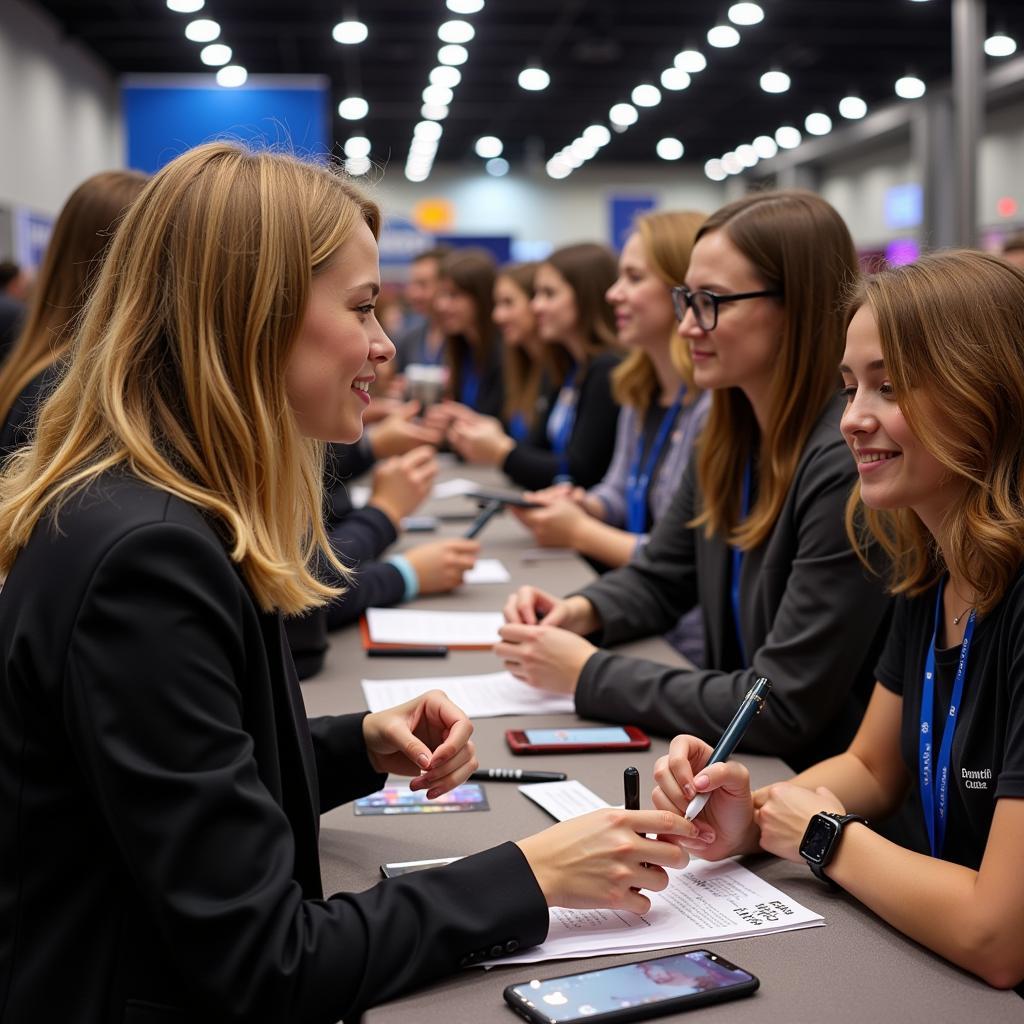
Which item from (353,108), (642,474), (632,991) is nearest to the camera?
(632,991)

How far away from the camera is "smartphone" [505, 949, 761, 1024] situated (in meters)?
1.10

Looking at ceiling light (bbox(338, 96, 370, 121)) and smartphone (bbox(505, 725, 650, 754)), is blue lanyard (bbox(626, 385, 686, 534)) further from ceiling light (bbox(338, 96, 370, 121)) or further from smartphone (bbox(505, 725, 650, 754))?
ceiling light (bbox(338, 96, 370, 121))

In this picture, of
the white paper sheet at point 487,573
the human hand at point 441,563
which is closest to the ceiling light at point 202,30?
the white paper sheet at point 487,573

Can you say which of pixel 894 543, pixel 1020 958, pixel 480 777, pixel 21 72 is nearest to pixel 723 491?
pixel 894 543

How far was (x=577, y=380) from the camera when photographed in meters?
4.92

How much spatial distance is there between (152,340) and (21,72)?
33.8 feet

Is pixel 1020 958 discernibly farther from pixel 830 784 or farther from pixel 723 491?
pixel 723 491

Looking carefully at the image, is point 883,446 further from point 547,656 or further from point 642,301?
point 642,301

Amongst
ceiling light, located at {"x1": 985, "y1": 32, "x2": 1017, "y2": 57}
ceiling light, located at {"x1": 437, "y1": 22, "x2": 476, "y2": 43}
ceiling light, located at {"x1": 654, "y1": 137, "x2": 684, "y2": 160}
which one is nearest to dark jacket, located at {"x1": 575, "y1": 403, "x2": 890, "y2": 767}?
ceiling light, located at {"x1": 437, "y1": 22, "x2": 476, "y2": 43}

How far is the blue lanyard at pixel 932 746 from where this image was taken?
1.49 metres

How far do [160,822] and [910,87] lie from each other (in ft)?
48.4

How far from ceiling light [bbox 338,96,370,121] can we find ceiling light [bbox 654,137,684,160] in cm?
492

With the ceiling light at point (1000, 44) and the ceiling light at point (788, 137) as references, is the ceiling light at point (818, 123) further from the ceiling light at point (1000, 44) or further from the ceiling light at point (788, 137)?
the ceiling light at point (1000, 44)

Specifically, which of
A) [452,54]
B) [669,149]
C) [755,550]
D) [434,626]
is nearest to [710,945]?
[755,550]
